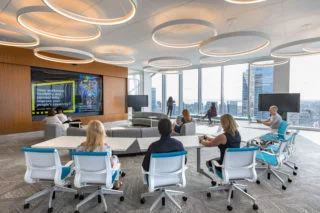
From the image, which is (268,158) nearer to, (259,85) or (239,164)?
(239,164)

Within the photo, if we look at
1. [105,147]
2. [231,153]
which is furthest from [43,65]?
[231,153]

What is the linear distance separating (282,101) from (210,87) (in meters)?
4.19

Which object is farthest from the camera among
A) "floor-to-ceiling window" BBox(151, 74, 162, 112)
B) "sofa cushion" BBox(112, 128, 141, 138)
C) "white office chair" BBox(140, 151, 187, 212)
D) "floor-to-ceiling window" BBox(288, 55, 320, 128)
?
"floor-to-ceiling window" BBox(151, 74, 162, 112)

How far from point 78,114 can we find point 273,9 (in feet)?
29.9

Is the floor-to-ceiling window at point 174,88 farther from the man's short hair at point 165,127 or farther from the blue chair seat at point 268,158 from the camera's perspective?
the man's short hair at point 165,127

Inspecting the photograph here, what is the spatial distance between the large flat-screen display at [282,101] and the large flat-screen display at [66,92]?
8738mm

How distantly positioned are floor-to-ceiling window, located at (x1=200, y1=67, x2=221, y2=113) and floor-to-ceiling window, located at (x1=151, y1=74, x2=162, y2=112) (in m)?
3.51

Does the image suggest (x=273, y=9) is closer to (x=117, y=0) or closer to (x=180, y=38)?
(x=180, y=38)

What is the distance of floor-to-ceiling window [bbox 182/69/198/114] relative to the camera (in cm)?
1169

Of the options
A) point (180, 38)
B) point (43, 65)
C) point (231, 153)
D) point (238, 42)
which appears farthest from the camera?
point (43, 65)

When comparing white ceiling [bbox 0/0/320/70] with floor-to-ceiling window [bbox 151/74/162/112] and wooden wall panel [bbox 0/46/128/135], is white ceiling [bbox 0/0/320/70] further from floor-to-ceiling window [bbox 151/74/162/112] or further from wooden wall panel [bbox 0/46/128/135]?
floor-to-ceiling window [bbox 151/74/162/112]

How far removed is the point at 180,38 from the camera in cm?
538

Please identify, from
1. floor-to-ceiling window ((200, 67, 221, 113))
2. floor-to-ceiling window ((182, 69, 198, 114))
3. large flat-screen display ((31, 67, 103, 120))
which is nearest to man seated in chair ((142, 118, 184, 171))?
large flat-screen display ((31, 67, 103, 120))

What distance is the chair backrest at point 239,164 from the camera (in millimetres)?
2277
